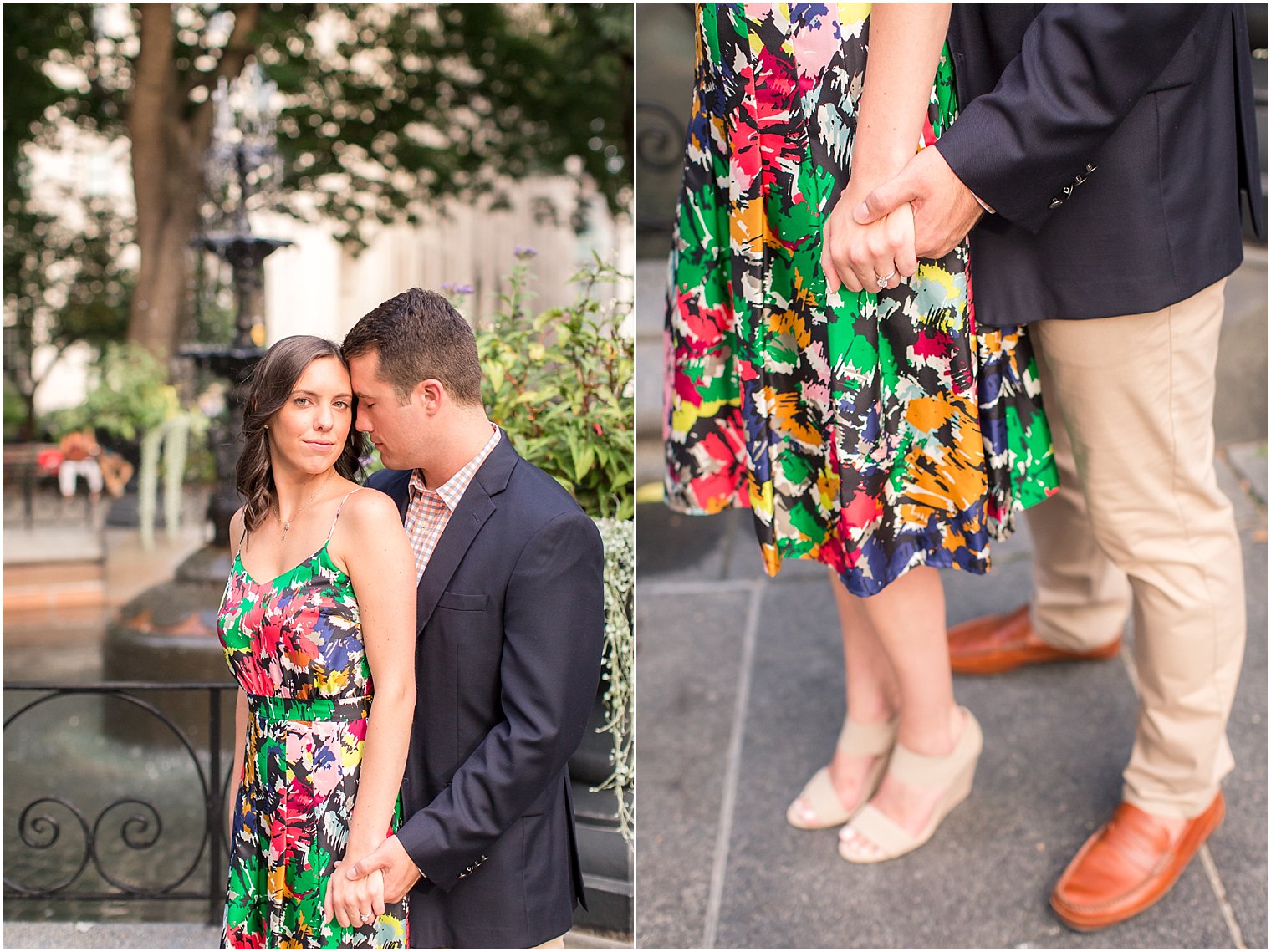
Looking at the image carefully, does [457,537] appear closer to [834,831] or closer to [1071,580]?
[834,831]

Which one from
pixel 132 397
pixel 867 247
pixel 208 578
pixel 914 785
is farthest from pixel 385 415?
pixel 132 397

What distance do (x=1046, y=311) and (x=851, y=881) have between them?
1318 millimetres

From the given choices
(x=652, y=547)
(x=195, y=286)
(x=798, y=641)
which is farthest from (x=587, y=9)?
(x=798, y=641)

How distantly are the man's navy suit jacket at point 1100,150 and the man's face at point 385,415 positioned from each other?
3.20 feet

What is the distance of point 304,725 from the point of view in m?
1.46

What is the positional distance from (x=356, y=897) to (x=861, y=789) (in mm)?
1514

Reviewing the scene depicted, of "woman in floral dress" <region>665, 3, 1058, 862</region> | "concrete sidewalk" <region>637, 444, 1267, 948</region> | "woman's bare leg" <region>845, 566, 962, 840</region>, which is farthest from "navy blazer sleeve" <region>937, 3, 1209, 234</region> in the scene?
"concrete sidewalk" <region>637, 444, 1267, 948</region>

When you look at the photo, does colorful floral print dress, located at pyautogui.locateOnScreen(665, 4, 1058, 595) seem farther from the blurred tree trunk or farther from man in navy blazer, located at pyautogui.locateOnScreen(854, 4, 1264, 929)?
the blurred tree trunk

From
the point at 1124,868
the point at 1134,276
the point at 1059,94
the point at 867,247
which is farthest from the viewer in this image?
the point at 1124,868

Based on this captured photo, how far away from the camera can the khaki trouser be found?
1.98 metres

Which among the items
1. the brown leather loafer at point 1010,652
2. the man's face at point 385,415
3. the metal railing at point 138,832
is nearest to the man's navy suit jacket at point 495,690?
the man's face at point 385,415

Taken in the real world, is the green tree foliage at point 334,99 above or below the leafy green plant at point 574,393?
above

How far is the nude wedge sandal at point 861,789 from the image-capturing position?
2539 mm

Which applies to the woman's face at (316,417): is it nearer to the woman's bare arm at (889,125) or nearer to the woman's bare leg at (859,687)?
the woman's bare arm at (889,125)
